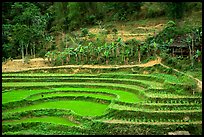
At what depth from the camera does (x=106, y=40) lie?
36219 millimetres

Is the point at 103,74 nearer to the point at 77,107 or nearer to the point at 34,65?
the point at 77,107

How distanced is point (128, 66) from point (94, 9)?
47.6 feet

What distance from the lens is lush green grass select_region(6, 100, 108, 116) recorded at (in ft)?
74.1

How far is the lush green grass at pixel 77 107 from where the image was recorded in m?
22.6

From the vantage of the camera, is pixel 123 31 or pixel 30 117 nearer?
pixel 30 117

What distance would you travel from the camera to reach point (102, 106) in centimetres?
2380

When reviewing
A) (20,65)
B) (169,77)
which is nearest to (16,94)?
(20,65)

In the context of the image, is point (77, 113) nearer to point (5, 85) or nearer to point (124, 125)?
point (124, 125)

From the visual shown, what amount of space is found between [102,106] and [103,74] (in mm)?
6125

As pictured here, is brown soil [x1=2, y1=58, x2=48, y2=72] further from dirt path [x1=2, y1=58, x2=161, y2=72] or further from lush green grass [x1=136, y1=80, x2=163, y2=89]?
lush green grass [x1=136, y1=80, x2=163, y2=89]

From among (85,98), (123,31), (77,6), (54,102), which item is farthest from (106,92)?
(77,6)

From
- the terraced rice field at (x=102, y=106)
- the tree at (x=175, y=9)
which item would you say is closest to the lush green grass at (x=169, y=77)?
the terraced rice field at (x=102, y=106)

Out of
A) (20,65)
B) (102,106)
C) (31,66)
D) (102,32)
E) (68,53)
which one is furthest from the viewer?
(102,32)

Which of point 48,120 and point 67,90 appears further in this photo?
point 67,90
